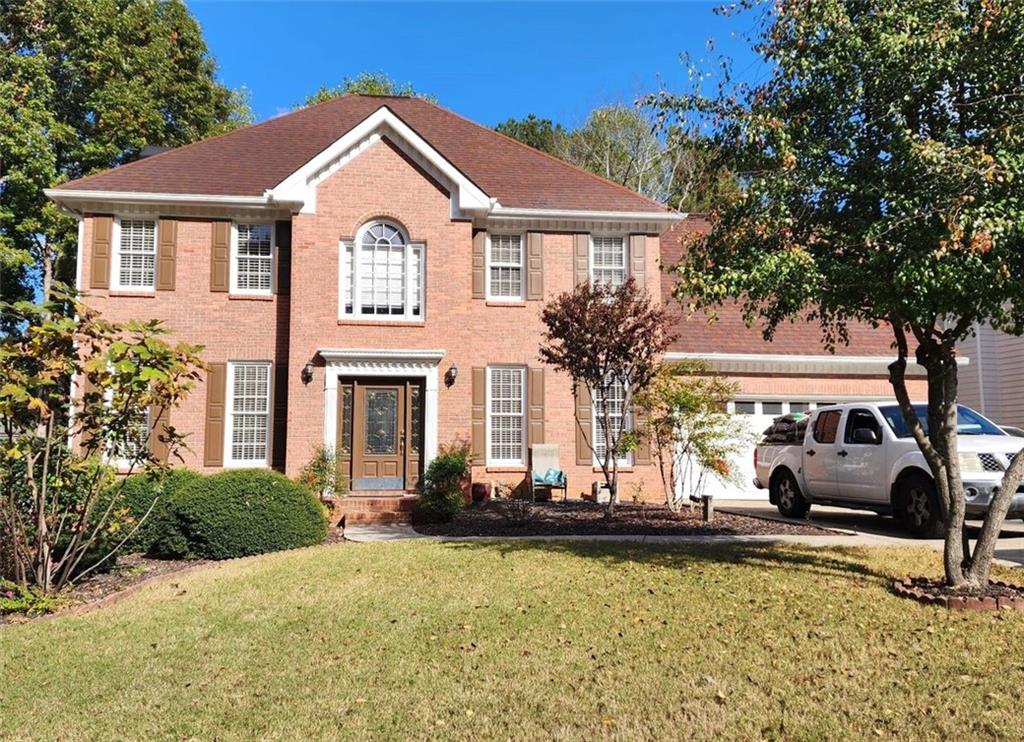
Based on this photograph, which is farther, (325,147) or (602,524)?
(325,147)

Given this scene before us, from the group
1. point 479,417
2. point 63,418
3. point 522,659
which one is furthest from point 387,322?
point 522,659

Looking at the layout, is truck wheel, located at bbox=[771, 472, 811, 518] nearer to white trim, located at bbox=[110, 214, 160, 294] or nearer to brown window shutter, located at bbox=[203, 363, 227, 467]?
brown window shutter, located at bbox=[203, 363, 227, 467]

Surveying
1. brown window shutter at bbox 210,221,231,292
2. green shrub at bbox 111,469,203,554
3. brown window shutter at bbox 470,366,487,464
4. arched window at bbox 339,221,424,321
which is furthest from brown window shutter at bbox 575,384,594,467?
green shrub at bbox 111,469,203,554

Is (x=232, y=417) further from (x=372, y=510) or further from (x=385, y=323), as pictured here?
(x=372, y=510)

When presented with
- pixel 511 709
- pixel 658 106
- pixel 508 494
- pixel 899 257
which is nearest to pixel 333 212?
pixel 508 494

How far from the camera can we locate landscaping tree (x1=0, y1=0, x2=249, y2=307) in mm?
20375

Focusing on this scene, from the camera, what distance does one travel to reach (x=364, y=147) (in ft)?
48.0

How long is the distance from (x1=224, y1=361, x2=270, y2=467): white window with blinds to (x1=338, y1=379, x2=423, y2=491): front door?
1.73 metres

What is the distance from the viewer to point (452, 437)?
46.1 feet

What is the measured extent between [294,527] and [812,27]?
8063 millimetres

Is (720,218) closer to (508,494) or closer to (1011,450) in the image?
(1011,450)

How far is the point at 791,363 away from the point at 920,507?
6.85 metres

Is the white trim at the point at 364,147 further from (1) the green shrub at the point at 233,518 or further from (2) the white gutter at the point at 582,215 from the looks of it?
(1) the green shrub at the point at 233,518

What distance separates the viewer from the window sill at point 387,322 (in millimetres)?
14242
